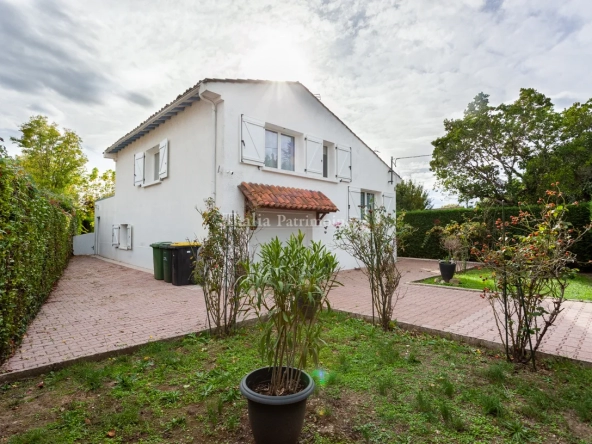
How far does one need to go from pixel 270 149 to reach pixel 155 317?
240 inches

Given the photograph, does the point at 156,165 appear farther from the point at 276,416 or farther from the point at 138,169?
the point at 276,416

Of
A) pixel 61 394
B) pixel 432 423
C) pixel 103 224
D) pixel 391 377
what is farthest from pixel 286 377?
pixel 103 224

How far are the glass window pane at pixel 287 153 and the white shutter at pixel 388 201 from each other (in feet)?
17.3

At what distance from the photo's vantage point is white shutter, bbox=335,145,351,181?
11.6m

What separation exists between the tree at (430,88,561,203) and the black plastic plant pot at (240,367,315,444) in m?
18.7

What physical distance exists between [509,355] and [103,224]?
18245 millimetres

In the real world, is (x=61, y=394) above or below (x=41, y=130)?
below

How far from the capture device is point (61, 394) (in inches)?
115

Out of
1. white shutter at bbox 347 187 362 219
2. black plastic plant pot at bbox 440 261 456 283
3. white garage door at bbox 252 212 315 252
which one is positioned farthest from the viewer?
white shutter at bbox 347 187 362 219

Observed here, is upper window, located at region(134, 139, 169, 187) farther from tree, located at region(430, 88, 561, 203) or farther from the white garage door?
tree, located at region(430, 88, 561, 203)

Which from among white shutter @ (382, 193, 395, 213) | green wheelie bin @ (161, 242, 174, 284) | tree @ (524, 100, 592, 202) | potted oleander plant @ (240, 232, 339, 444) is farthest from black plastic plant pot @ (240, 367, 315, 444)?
tree @ (524, 100, 592, 202)

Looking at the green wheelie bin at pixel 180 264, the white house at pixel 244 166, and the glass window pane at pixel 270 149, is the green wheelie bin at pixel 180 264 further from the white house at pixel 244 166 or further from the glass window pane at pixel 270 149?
the glass window pane at pixel 270 149

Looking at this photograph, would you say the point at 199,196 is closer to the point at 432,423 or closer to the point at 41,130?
the point at 432,423

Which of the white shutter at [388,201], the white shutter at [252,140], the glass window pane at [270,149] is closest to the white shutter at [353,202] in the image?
the white shutter at [388,201]
